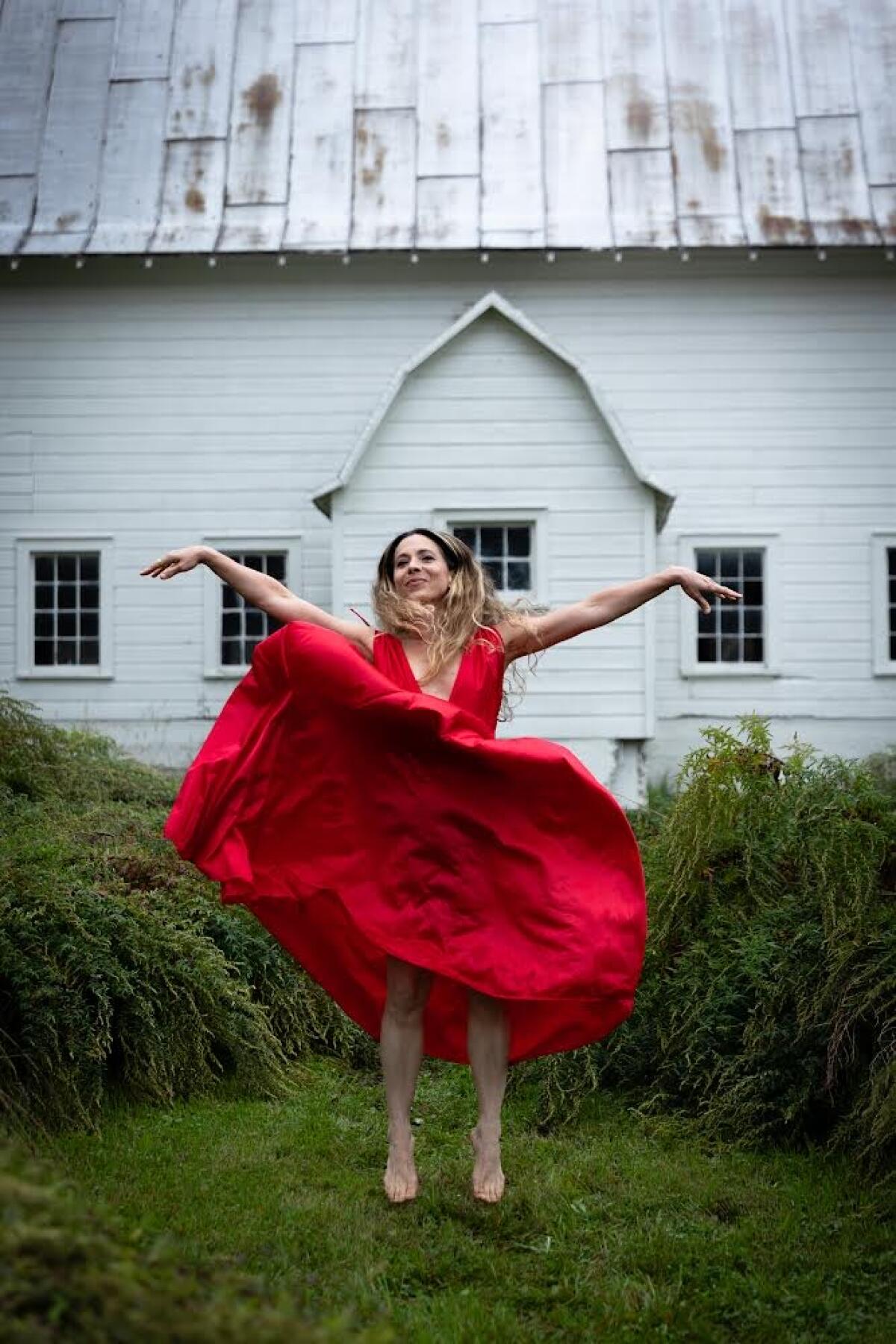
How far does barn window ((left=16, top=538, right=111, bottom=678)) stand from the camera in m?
14.3

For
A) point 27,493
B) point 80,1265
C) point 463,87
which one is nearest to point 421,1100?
point 80,1265

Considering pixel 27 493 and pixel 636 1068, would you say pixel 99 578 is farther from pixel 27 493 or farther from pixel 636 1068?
pixel 636 1068

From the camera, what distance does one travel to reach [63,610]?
14.4 m

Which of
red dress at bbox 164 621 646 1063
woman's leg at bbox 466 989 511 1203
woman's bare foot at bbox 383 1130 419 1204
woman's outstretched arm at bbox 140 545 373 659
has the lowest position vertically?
woman's bare foot at bbox 383 1130 419 1204

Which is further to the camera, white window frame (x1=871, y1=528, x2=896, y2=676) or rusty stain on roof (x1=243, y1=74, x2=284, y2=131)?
rusty stain on roof (x1=243, y1=74, x2=284, y2=131)

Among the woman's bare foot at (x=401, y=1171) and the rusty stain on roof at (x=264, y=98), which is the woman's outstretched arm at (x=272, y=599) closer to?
the woman's bare foot at (x=401, y=1171)

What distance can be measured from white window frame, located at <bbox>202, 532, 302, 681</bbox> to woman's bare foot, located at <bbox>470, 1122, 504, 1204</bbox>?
10329 mm

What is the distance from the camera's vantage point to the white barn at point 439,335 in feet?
46.2

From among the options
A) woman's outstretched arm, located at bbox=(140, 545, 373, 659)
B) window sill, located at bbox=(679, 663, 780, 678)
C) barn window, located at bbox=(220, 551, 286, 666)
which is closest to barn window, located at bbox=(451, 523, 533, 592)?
window sill, located at bbox=(679, 663, 780, 678)

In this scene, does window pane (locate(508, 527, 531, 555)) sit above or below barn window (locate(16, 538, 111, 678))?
above

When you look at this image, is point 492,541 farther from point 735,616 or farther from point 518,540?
point 735,616

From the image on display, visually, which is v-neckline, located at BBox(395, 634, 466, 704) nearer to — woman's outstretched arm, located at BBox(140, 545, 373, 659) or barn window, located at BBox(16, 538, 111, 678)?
woman's outstretched arm, located at BBox(140, 545, 373, 659)

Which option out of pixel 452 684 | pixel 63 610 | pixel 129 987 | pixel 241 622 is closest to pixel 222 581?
pixel 241 622

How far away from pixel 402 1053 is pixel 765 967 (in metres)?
1.62
